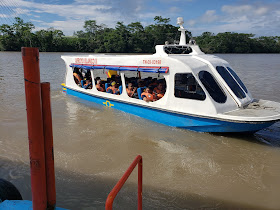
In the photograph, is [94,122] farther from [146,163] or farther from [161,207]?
[161,207]

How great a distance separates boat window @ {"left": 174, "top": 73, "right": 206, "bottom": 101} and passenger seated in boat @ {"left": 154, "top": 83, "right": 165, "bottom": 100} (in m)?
0.58

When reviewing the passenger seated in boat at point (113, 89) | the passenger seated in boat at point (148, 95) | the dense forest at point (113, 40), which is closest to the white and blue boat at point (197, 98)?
the passenger seated in boat at point (148, 95)

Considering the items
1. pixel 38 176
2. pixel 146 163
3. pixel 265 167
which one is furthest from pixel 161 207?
pixel 265 167

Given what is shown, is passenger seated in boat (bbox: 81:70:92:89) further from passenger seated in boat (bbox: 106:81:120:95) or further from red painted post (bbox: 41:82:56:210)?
red painted post (bbox: 41:82:56:210)

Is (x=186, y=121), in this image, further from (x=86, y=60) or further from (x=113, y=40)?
(x=113, y=40)

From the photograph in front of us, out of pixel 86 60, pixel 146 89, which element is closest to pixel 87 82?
pixel 86 60

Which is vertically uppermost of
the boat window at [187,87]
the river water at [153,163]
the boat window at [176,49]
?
the boat window at [176,49]

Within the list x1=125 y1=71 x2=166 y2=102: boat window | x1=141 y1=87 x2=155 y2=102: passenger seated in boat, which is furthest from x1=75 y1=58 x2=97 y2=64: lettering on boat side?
x1=141 y1=87 x2=155 y2=102: passenger seated in boat

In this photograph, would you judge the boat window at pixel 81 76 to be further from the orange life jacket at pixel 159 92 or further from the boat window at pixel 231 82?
the boat window at pixel 231 82

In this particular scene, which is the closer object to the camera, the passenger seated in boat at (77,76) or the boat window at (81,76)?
the boat window at (81,76)

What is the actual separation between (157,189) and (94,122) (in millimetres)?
4224

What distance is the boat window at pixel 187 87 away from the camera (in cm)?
658

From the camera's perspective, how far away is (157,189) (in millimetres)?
4445

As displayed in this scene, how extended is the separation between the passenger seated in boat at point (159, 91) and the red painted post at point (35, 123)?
5268 millimetres
